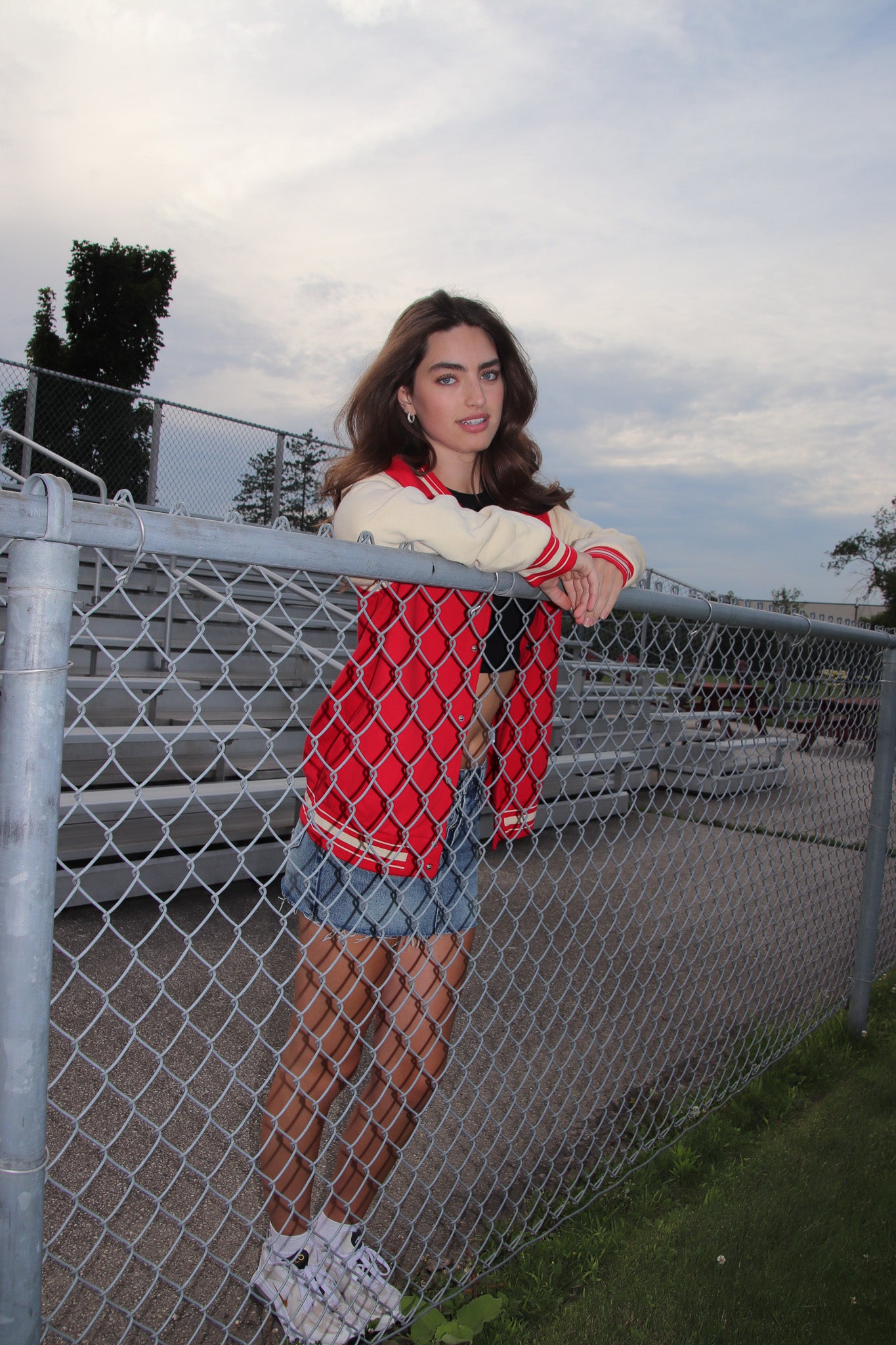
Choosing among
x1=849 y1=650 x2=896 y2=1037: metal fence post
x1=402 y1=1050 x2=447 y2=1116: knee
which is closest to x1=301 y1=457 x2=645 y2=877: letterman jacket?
x1=402 y1=1050 x2=447 y2=1116: knee

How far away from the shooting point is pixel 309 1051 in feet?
5.21

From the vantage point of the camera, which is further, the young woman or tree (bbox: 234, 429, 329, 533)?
tree (bbox: 234, 429, 329, 533)

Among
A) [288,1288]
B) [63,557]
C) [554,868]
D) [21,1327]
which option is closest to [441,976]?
[288,1288]

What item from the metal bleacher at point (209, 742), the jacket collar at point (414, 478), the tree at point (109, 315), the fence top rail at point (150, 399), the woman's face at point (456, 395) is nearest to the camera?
the jacket collar at point (414, 478)

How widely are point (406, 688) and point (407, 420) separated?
0.67 metres

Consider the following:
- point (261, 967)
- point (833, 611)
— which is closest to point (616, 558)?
point (261, 967)

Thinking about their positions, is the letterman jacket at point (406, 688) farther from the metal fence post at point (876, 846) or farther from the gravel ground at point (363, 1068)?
the metal fence post at point (876, 846)

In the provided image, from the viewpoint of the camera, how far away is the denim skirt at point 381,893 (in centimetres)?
156

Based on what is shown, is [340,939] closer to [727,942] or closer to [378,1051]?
[378,1051]

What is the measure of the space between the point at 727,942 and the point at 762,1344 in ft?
7.82

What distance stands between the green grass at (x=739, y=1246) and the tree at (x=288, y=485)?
7.99m

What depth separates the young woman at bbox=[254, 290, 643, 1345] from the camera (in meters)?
1.52

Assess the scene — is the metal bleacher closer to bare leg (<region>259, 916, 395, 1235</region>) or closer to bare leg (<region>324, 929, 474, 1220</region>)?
bare leg (<region>259, 916, 395, 1235</region>)

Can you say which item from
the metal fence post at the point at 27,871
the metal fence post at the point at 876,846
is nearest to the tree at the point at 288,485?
the metal fence post at the point at 876,846
